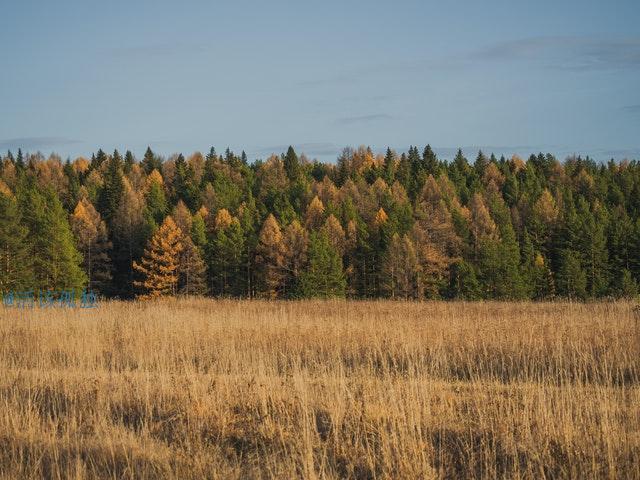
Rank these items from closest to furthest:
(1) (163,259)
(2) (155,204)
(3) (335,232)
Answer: (1) (163,259), (3) (335,232), (2) (155,204)

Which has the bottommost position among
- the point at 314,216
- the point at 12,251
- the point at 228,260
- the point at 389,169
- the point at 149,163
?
the point at 228,260

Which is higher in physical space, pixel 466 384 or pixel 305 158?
pixel 305 158

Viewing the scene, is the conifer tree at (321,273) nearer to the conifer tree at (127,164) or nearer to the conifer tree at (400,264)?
the conifer tree at (400,264)

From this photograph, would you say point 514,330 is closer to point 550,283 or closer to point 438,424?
point 438,424

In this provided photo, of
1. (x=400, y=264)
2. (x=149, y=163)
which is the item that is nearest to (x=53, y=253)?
(x=400, y=264)

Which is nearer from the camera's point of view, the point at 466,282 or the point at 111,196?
the point at 466,282

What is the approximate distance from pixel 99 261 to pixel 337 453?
6064 cm

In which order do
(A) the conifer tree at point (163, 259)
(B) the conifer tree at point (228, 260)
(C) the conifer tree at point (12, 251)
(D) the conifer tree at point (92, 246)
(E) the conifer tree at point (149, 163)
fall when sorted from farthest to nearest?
(E) the conifer tree at point (149, 163), (D) the conifer tree at point (92, 246), (B) the conifer tree at point (228, 260), (A) the conifer tree at point (163, 259), (C) the conifer tree at point (12, 251)

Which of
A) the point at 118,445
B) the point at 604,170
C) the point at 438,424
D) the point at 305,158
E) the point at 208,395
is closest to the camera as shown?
the point at 118,445

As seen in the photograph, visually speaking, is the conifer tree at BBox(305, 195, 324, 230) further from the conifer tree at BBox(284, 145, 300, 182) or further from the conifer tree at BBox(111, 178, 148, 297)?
the conifer tree at BBox(284, 145, 300, 182)

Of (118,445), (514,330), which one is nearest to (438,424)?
(118,445)

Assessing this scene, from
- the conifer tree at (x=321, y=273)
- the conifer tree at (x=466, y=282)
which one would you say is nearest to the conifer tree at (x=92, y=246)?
the conifer tree at (x=321, y=273)

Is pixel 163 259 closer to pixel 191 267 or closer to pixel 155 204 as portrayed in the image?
pixel 191 267

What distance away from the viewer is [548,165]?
104062 mm
